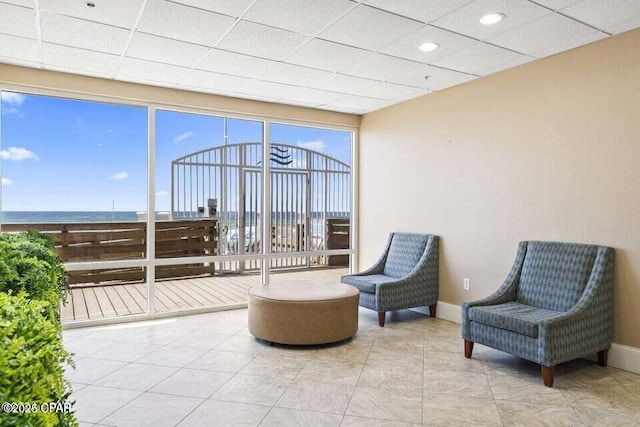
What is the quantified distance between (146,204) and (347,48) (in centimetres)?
282

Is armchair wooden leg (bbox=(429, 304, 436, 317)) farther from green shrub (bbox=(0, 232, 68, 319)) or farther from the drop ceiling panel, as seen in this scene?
green shrub (bbox=(0, 232, 68, 319))

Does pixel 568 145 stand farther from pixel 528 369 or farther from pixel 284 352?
pixel 284 352

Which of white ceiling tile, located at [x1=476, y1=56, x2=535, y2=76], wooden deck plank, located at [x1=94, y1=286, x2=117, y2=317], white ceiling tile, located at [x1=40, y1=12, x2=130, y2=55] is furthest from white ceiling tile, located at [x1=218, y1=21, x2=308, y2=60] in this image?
wooden deck plank, located at [x1=94, y1=286, x2=117, y2=317]

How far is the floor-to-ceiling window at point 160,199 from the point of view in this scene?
4.52 m

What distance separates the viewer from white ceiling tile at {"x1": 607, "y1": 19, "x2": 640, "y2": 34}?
10.2 ft

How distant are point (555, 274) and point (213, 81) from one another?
375 cm

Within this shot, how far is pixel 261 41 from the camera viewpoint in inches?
136

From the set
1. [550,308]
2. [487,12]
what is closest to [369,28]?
[487,12]

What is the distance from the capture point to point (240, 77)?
14.5ft

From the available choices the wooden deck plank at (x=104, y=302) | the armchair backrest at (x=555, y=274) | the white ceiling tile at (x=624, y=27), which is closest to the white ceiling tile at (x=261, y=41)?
the white ceiling tile at (x=624, y=27)

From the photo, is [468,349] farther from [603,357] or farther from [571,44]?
[571,44]

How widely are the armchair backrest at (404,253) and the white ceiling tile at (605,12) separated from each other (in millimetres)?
2637

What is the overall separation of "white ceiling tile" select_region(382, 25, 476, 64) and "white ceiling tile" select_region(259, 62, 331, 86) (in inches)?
33.4

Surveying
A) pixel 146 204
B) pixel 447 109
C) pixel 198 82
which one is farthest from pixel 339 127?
pixel 146 204
